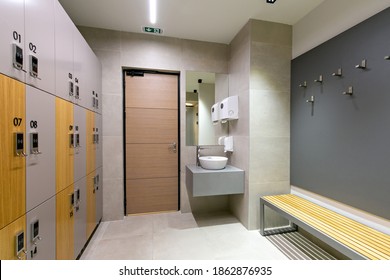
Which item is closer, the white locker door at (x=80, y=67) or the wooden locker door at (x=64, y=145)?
the wooden locker door at (x=64, y=145)

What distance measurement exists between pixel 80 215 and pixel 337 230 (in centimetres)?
241

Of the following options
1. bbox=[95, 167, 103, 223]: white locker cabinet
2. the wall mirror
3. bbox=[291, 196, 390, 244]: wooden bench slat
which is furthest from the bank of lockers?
bbox=[291, 196, 390, 244]: wooden bench slat

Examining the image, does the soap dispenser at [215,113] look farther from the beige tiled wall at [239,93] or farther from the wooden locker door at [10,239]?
the wooden locker door at [10,239]

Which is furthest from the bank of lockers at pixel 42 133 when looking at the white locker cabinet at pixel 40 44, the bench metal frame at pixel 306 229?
the bench metal frame at pixel 306 229

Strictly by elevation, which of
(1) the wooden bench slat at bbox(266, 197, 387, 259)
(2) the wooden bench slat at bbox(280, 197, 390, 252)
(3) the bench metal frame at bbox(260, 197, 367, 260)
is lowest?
(3) the bench metal frame at bbox(260, 197, 367, 260)

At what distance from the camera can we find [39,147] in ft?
3.98

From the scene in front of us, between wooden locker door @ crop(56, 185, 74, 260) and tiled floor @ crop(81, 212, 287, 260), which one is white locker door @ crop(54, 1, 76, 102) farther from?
tiled floor @ crop(81, 212, 287, 260)

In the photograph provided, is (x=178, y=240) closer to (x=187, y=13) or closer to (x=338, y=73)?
(x=338, y=73)

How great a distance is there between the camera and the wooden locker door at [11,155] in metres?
0.94

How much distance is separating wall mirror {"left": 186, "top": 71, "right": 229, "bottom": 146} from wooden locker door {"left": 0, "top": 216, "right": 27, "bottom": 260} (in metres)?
2.22

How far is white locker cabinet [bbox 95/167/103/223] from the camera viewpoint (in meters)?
2.46

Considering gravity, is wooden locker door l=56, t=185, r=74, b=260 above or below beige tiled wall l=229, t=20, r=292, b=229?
below

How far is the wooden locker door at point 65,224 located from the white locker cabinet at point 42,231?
0.06 metres
